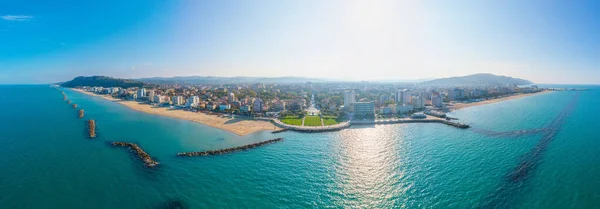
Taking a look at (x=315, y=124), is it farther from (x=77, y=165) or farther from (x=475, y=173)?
(x=77, y=165)

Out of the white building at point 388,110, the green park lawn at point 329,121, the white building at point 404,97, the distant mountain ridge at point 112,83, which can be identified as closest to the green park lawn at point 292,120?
the green park lawn at point 329,121

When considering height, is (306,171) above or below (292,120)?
below

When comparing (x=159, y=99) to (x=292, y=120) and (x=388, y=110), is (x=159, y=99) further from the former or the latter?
(x=388, y=110)

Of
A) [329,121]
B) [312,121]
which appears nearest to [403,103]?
[329,121]

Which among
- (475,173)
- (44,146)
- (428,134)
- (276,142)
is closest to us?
(475,173)

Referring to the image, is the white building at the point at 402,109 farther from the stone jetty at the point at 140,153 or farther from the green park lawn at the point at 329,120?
the stone jetty at the point at 140,153

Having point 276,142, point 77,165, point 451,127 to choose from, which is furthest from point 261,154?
point 451,127

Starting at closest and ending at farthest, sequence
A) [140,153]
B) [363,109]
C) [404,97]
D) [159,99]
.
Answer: [140,153]
[363,109]
[404,97]
[159,99]
